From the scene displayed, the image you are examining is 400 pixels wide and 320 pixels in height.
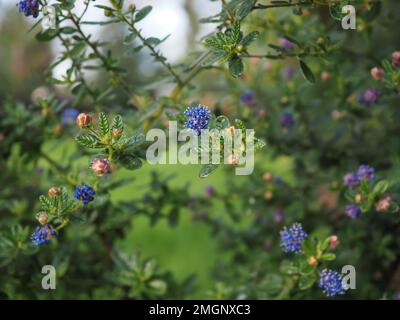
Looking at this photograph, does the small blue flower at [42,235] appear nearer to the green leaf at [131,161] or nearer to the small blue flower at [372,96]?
the green leaf at [131,161]

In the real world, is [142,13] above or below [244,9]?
above

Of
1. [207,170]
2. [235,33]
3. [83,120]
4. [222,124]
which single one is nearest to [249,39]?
[235,33]

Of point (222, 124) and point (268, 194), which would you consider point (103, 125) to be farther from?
point (268, 194)

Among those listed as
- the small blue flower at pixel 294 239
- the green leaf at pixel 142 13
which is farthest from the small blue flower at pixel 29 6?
the small blue flower at pixel 294 239

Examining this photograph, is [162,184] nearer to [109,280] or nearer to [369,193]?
[109,280]

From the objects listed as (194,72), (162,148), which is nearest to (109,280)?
(162,148)

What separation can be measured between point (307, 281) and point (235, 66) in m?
0.70

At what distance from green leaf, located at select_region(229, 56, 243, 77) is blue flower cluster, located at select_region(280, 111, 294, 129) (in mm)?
937

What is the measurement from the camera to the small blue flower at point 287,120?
2.30 metres

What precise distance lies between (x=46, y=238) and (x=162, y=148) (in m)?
0.58

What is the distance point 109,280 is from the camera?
205cm

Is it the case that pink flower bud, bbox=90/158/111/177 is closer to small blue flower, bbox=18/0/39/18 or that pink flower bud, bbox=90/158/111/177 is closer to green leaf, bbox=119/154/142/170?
green leaf, bbox=119/154/142/170

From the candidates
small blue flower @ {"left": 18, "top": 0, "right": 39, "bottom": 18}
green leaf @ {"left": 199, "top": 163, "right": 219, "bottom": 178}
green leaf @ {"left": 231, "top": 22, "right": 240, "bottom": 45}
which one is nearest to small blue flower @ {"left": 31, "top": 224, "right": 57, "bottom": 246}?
green leaf @ {"left": 199, "top": 163, "right": 219, "bottom": 178}

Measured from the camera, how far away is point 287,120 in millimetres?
2297
